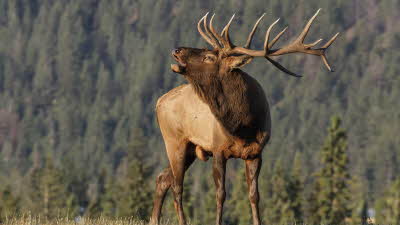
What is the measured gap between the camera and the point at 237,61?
15117mm

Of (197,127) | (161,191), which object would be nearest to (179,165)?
(161,191)

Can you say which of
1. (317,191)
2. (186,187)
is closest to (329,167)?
(317,191)

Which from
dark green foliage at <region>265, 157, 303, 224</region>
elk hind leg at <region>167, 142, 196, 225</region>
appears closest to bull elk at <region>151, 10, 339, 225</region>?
elk hind leg at <region>167, 142, 196, 225</region>

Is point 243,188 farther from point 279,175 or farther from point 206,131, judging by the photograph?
point 206,131

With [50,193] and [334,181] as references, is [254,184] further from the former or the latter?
[50,193]

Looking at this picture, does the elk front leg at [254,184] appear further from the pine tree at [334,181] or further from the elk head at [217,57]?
the pine tree at [334,181]

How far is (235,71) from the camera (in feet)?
50.4

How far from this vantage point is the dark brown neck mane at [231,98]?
1529cm

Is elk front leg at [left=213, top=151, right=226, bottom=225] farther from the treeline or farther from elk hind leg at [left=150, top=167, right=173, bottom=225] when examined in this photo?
the treeline

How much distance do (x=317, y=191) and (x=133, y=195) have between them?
14125 millimetres

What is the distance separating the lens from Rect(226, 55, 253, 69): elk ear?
15.0m

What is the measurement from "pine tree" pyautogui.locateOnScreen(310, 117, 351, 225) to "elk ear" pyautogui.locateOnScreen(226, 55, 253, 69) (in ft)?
170

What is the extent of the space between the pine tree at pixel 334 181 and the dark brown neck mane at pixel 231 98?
51.7 meters

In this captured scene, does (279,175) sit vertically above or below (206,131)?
below
